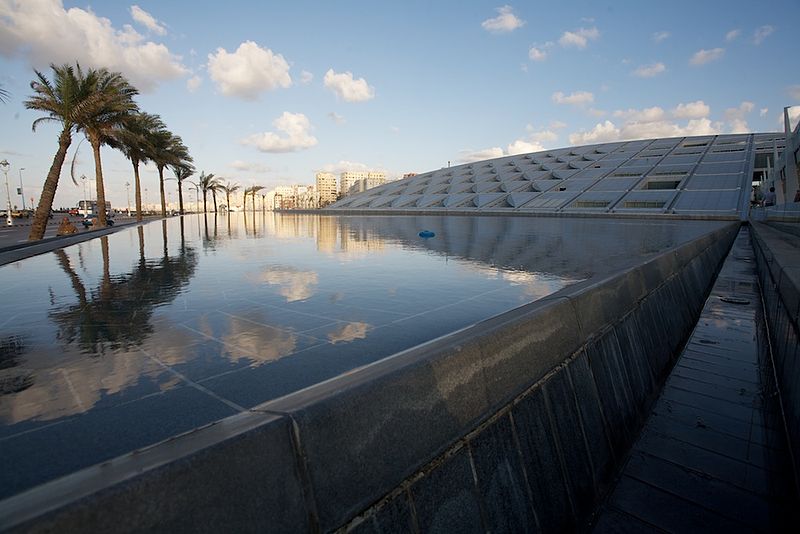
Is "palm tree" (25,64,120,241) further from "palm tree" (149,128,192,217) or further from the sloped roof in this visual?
the sloped roof

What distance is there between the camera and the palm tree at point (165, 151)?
3609 centimetres

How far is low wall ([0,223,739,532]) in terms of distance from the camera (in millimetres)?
1160

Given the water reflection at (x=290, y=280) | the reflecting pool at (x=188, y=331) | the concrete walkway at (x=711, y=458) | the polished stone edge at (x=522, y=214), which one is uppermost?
the polished stone edge at (x=522, y=214)

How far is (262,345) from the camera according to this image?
425cm

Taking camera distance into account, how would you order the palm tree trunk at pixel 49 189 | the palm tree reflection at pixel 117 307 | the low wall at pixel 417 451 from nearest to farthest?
the low wall at pixel 417 451 < the palm tree reflection at pixel 117 307 < the palm tree trunk at pixel 49 189

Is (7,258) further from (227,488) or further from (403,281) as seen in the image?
(227,488)

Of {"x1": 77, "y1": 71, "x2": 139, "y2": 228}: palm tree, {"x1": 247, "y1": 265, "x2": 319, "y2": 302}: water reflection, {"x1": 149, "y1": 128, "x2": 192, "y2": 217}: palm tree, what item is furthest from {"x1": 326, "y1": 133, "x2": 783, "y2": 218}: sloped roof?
{"x1": 247, "y1": 265, "x2": 319, "y2": 302}: water reflection

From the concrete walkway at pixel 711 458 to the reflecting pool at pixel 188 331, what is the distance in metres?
2.02

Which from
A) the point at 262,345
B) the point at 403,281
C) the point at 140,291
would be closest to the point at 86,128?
the point at 140,291

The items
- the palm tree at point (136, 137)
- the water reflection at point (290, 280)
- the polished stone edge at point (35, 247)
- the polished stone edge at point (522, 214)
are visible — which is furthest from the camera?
the polished stone edge at point (522, 214)

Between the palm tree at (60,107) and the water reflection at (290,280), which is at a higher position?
the palm tree at (60,107)

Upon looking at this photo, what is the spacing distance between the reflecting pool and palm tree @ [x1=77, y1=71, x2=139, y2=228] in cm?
1457

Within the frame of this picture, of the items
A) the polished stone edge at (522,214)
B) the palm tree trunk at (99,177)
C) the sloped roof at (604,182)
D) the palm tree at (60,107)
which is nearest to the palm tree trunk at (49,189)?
the palm tree at (60,107)

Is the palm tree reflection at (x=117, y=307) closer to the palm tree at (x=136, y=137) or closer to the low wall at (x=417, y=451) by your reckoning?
the low wall at (x=417, y=451)
